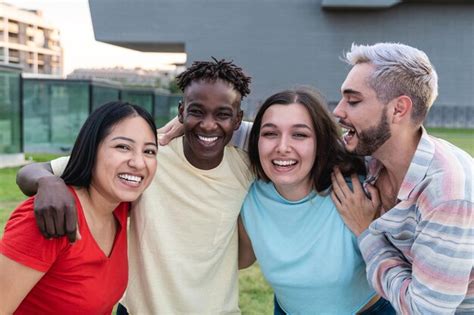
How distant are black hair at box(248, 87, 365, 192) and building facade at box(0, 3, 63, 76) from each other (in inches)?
2879

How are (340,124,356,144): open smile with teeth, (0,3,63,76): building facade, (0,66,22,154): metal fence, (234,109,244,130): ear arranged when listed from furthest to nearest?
(0,3,63,76): building facade
(0,66,22,154): metal fence
(234,109,244,130): ear
(340,124,356,144): open smile with teeth

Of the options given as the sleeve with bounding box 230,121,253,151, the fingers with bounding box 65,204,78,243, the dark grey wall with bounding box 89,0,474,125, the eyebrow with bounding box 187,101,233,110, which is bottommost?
the fingers with bounding box 65,204,78,243

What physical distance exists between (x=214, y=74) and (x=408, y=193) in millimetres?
1108

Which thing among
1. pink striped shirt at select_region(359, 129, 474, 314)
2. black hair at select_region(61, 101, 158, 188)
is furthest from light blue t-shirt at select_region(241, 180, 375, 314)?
black hair at select_region(61, 101, 158, 188)

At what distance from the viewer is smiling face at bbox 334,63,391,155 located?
2.33m

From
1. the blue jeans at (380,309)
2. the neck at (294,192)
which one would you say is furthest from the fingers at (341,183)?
the blue jeans at (380,309)

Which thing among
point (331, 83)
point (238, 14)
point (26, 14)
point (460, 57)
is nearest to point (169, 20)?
point (238, 14)

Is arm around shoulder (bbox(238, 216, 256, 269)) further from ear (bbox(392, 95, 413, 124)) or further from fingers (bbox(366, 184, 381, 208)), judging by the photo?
ear (bbox(392, 95, 413, 124))

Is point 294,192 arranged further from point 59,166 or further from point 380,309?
point 59,166

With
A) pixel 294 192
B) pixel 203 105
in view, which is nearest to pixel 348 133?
pixel 294 192

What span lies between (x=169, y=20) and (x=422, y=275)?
1030 inches

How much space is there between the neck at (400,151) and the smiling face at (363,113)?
0.03m

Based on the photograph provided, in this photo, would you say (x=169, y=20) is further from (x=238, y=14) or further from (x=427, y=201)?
(x=427, y=201)

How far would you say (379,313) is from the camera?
9.20ft
